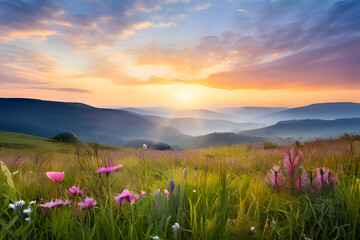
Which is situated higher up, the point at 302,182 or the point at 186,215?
the point at 302,182

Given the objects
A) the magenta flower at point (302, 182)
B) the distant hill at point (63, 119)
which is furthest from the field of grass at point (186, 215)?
the distant hill at point (63, 119)

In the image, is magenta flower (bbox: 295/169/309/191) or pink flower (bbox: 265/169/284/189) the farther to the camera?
pink flower (bbox: 265/169/284/189)

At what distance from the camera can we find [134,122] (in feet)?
422

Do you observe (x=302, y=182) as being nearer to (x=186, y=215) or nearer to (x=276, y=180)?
(x=276, y=180)

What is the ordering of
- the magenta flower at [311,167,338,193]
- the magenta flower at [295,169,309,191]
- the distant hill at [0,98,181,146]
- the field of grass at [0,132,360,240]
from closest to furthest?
the field of grass at [0,132,360,240]
the magenta flower at [311,167,338,193]
the magenta flower at [295,169,309,191]
the distant hill at [0,98,181,146]

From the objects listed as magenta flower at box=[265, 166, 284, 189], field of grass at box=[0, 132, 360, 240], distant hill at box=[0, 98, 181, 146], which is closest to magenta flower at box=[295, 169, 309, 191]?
field of grass at box=[0, 132, 360, 240]

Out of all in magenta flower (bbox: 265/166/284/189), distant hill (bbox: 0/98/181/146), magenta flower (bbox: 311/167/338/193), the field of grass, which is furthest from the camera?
distant hill (bbox: 0/98/181/146)

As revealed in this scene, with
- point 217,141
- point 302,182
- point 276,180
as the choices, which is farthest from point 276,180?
point 217,141

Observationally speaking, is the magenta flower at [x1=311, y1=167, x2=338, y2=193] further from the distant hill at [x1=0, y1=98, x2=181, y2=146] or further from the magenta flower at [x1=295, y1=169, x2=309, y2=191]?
the distant hill at [x1=0, y1=98, x2=181, y2=146]

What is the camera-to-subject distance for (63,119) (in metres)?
108

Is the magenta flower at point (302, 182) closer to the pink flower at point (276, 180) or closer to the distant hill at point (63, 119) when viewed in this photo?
the pink flower at point (276, 180)

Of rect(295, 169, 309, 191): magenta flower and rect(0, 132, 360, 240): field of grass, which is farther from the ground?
rect(295, 169, 309, 191): magenta flower

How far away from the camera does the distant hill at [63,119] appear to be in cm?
8249

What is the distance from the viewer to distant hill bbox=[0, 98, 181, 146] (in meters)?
82.5
